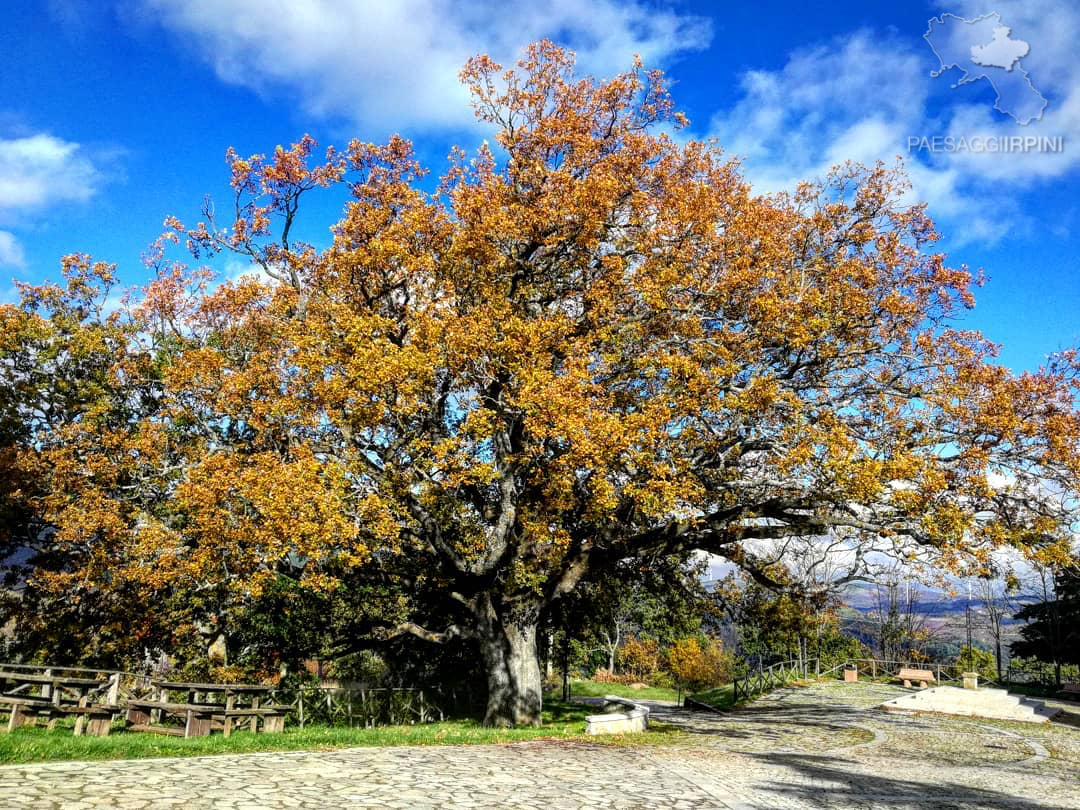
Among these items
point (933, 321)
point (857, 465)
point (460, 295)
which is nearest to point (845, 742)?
point (857, 465)

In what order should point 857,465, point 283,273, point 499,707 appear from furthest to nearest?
1. point 283,273
2. point 499,707
3. point 857,465

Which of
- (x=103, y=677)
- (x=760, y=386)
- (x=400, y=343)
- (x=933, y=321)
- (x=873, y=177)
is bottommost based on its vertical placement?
(x=103, y=677)

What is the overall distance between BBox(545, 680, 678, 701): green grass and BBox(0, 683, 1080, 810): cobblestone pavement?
22673 millimetres

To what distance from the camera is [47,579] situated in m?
19.4

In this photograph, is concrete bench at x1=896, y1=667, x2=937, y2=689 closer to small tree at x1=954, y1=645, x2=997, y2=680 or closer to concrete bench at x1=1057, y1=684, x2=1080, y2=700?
concrete bench at x1=1057, y1=684, x2=1080, y2=700

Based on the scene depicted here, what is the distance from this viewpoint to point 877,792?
8.73 m

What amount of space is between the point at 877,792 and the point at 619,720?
6.37m

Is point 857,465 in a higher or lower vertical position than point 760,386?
lower

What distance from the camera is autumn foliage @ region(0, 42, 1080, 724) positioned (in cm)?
1291

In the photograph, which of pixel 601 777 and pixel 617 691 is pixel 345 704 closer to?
pixel 601 777

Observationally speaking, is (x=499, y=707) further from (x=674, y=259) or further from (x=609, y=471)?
(x=674, y=259)

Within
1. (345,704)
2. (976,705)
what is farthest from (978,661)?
(345,704)

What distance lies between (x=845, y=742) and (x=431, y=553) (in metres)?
9.98

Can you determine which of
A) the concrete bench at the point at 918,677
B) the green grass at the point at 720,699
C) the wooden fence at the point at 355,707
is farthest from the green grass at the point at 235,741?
the concrete bench at the point at 918,677
